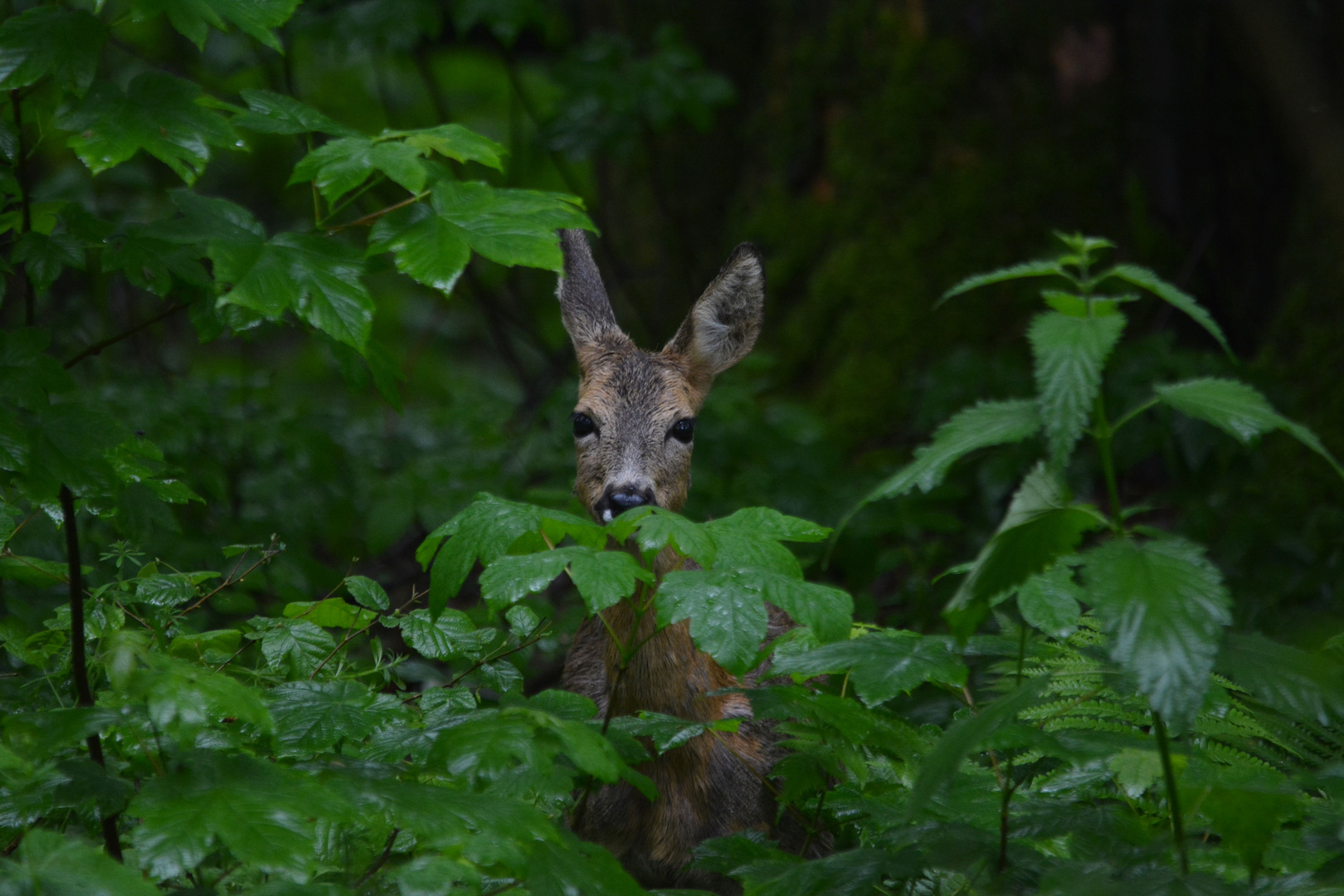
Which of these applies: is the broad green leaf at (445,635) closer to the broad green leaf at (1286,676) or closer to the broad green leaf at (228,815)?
the broad green leaf at (228,815)

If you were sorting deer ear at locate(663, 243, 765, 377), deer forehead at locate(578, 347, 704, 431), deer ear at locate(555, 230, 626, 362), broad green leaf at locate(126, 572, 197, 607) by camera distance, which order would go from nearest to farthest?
broad green leaf at locate(126, 572, 197, 607), deer forehead at locate(578, 347, 704, 431), deer ear at locate(663, 243, 765, 377), deer ear at locate(555, 230, 626, 362)

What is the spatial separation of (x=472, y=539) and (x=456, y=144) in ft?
2.95

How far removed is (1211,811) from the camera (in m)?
1.79

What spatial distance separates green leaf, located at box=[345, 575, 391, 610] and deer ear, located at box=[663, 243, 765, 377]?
1.94 metres

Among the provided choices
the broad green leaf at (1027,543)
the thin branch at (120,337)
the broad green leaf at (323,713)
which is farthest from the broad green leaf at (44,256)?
the broad green leaf at (1027,543)

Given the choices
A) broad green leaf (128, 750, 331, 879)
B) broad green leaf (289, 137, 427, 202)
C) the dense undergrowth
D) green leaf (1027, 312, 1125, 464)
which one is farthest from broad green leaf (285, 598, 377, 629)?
green leaf (1027, 312, 1125, 464)

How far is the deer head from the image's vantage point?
12.7 feet

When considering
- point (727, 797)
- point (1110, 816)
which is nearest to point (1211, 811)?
point (1110, 816)

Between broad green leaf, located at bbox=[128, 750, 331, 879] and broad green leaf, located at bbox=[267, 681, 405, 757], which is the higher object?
broad green leaf, located at bbox=[128, 750, 331, 879]

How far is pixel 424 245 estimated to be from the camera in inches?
92.1

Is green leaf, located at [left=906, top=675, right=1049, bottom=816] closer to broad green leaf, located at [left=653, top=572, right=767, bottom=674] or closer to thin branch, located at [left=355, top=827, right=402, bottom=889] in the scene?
broad green leaf, located at [left=653, top=572, right=767, bottom=674]

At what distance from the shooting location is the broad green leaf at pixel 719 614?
1999mm

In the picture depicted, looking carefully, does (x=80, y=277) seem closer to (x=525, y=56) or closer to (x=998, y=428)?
(x=525, y=56)

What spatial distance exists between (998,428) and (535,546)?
0.94m
